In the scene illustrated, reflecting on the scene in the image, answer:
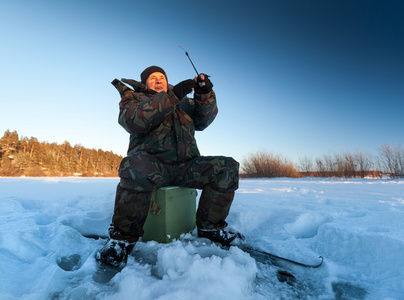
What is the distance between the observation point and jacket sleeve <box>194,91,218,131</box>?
5.33ft

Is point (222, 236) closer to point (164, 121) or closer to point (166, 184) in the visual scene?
point (166, 184)

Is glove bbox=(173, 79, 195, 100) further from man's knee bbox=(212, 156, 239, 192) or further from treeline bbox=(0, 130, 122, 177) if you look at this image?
treeline bbox=(0, 130, 122, 177)

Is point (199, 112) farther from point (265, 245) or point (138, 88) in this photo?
point (265, 245)

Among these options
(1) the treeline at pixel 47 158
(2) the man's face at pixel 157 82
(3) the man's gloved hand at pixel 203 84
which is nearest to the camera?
(3) the man's gloved hand at pixel 203 84

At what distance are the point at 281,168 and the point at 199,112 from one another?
1129cm

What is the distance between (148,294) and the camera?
0.75m

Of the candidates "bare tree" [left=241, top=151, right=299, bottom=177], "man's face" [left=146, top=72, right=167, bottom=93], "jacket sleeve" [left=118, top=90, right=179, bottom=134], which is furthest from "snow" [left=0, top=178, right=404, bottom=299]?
"bare tree" [left=241, top=151, right=299, bottom=177]

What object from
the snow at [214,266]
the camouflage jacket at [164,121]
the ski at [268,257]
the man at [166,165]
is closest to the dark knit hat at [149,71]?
the man at [166,165]

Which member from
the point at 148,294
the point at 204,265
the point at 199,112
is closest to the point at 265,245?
the point at 204,265

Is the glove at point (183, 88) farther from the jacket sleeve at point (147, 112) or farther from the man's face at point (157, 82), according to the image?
the man's face at point (157, 82)

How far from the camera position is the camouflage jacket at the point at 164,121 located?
133cm

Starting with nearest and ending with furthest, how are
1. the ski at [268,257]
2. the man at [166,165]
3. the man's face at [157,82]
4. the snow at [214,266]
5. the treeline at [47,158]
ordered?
the snow at [214,266], the ski at [268,257], the man at [166,165], the man's face at [157,82], the treeline at [47,158]

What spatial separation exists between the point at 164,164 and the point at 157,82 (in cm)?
78

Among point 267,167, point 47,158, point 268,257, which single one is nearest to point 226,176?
point 268,257
